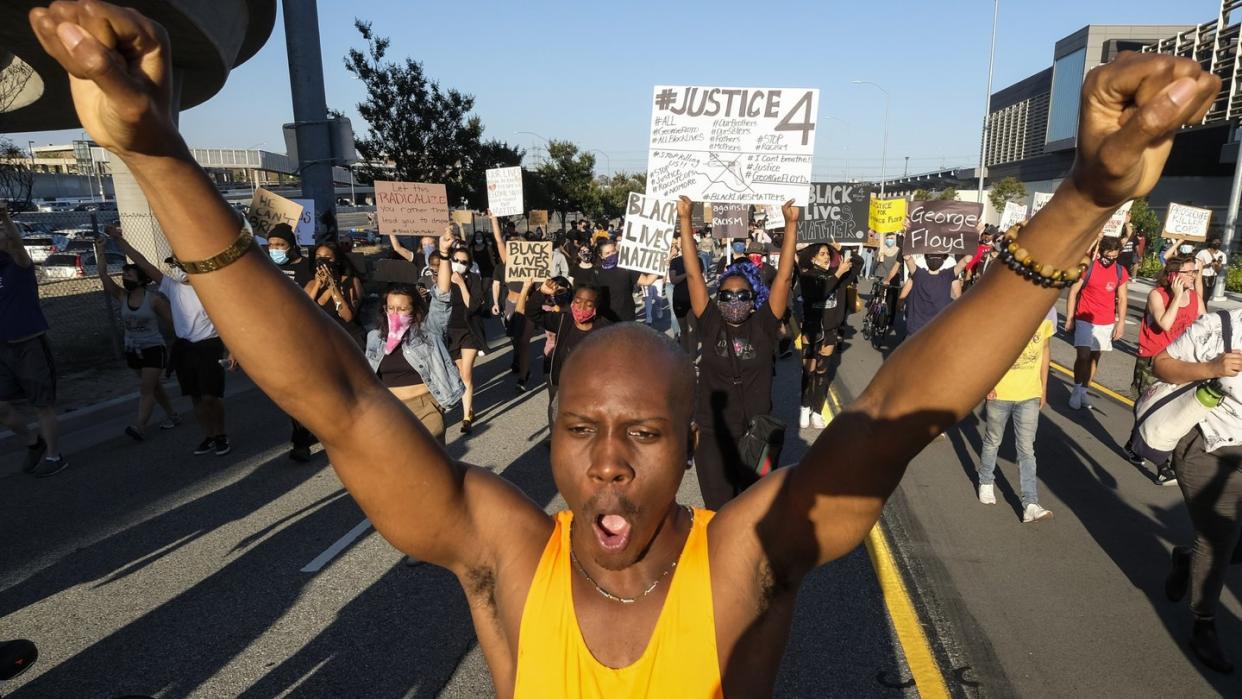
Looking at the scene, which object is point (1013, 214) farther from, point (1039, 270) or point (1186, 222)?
point (1039, 270)

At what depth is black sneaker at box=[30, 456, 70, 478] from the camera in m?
6.73

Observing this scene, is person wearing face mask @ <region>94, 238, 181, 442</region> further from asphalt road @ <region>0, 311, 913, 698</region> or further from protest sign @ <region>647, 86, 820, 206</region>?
protest sign @ <region>647, 86, 820, 206</region>

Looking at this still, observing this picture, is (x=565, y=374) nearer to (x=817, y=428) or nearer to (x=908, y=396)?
(x=908, y=396)

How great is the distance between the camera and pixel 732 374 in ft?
15.3

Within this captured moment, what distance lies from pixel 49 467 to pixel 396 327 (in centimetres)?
377

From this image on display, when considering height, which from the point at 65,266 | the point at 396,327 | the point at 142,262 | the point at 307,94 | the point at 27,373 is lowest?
the point at 65,266

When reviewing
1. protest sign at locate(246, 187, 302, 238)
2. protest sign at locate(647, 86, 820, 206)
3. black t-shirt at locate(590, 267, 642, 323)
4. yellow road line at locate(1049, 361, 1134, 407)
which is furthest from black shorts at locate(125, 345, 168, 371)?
yellow road line at locate(1049, 361, 1134, 407)

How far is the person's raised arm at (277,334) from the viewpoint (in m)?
1.03

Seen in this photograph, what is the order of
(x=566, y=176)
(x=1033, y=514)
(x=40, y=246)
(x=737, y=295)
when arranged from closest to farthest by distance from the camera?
(x=737, y=295), (x=1033, y=514), (x=40, y=246), (x=566, y=176)

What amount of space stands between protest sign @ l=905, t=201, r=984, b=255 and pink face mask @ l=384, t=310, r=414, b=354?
7515 millimetres

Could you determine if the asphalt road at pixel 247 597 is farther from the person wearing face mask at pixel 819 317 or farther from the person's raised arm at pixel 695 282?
the person wearing face mask at pixel 819 317

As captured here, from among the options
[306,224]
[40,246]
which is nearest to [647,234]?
[306,224]

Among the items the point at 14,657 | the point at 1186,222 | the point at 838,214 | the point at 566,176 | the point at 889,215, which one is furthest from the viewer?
the point at 566,176

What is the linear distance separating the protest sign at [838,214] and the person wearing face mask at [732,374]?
7892 millimetres
